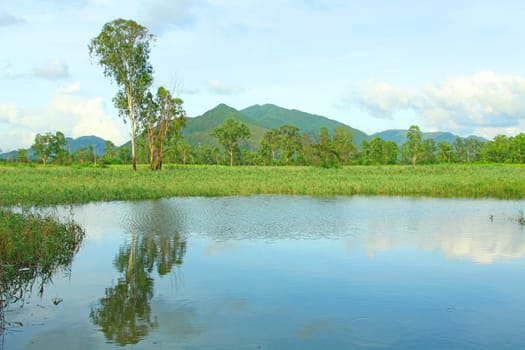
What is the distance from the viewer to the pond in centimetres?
853

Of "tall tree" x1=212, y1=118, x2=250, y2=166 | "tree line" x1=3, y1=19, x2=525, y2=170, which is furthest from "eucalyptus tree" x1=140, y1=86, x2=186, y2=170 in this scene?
"tall tree" x1=212, y1=118, x2=250, y2=166

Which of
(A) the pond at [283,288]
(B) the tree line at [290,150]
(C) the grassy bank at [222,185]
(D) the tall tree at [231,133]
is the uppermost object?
(D) the tall tree at [231,133]

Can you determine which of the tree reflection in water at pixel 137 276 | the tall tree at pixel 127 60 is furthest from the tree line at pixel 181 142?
the tree reflection in water at pixel 137 276

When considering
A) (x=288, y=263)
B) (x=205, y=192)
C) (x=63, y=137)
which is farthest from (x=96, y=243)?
(x=63, y=137)

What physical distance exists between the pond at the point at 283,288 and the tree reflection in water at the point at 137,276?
0.04 m

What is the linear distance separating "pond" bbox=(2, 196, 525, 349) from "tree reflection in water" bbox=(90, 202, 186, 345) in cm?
4

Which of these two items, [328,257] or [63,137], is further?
[63,137]

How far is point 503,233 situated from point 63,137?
340ft

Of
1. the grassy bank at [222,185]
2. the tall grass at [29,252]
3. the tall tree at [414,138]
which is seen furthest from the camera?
the tall tree at [414,138]

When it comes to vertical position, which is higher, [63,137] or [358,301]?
[63,137]

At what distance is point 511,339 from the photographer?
27.6 ft

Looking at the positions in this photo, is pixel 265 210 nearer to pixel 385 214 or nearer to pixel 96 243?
pixel 385 214

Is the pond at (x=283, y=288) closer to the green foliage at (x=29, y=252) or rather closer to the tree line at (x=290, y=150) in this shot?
the green foliage at (x=29, y=252)

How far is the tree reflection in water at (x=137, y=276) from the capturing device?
897 centimetres
